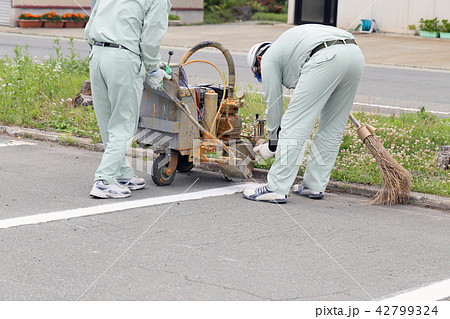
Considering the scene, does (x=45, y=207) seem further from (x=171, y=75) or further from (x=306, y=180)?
(x=306, y=180)

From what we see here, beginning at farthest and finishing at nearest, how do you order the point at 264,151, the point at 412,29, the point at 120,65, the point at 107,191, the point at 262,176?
the point at 412,29
the point at 262,176
the point at 264,151
the point at 107,191
the point at 120,65

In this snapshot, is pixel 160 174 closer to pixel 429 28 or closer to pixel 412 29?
pixel 429 28

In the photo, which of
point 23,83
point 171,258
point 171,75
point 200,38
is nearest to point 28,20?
point 200,38

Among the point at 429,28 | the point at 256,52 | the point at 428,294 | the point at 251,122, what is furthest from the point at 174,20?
the point at 428,294

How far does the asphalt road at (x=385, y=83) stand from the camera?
39.7ft

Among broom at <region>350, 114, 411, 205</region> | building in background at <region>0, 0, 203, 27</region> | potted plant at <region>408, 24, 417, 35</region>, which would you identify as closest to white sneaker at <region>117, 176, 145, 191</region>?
broom at <region>350, 114, 411, 205</region>

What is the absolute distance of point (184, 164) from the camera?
301 inches

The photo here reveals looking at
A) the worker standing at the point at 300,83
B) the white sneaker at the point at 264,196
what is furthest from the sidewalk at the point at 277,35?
the white sneaker at the point at 264,196

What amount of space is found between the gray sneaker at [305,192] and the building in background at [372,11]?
57.3 ft

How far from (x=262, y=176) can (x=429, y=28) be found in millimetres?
18398

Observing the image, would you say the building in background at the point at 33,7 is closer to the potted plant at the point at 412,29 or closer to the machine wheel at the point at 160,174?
the potted plant at the point at 412,29

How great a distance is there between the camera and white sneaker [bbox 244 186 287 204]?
6.57m

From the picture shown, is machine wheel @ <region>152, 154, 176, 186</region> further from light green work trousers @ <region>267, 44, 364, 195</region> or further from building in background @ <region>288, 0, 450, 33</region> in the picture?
building in background @ <region>288, 0, 450, 33</region>

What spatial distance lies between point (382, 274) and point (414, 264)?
1.20 ft
